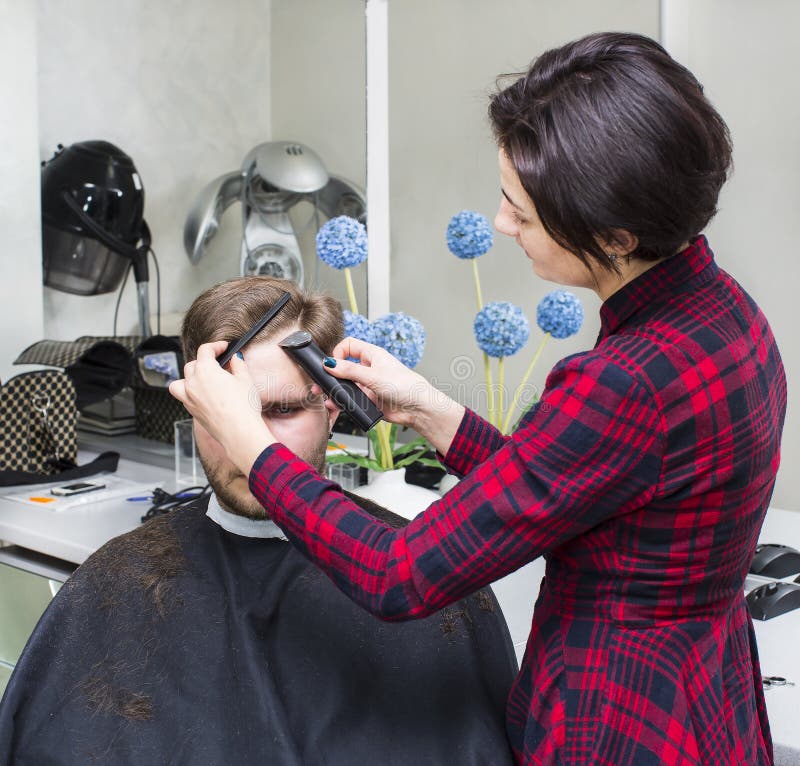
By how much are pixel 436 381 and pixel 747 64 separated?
1.24m

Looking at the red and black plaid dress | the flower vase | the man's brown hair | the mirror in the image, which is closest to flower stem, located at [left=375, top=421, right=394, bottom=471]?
the flower vase

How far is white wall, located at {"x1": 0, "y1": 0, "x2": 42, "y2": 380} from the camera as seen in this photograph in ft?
8.48

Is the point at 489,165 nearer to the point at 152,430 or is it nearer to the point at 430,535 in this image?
the point at 152,430

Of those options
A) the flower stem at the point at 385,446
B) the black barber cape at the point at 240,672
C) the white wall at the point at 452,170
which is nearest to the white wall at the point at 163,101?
the white wall at the point at 452,170

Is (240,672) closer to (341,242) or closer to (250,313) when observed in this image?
(250,313)

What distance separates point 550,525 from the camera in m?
0.81

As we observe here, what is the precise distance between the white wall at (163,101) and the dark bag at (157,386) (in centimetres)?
35

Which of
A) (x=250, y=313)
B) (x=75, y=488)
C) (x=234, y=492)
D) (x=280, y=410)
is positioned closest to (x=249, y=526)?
(x=234, y=492)

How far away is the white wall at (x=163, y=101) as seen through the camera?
2789mm

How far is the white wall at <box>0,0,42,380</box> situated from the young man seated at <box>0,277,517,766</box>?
1501 millimetres

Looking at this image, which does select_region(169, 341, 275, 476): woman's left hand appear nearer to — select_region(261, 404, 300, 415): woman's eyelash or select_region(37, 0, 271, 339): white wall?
select_region(261, 404, 300, 415): woman's eyelash

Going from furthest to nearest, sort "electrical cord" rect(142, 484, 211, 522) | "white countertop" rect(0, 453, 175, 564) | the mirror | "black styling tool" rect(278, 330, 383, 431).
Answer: the mirror
"electrical cord" rect(142, 484, 211, 522)
"white countertop" rect(0, 453, 175, 564)
"black styling tool" rect(278, 330, 383, 431)

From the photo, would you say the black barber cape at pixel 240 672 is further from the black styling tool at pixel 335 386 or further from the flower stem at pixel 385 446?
the flower stem at pixel 385 446

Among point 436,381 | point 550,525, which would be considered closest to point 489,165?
point 436,381
